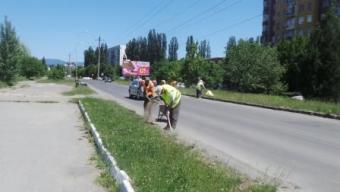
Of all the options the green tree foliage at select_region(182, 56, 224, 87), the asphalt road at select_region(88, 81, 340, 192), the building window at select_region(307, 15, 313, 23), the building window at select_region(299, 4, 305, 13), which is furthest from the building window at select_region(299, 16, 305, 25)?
the asphalt road at select_region(88, 81, 340, 192)

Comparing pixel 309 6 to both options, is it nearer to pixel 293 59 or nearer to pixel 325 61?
pixel 293 59

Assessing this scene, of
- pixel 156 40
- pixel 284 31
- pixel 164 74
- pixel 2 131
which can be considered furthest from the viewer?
pixel 156 40

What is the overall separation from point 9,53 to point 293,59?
39340mm

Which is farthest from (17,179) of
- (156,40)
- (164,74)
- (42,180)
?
(156,40)

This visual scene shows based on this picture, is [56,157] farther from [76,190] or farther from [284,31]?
[284,31]

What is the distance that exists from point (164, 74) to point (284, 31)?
26574 millimetres

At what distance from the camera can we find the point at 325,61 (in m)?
60.4

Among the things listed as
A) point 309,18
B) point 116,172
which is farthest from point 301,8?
point 116,172

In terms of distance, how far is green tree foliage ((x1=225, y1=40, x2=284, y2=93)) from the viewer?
6856cm

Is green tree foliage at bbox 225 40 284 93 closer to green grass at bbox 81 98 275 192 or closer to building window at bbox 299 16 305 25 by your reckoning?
building window at bbox 299 16 305 25

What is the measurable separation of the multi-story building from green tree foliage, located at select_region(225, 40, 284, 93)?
31.8 meters

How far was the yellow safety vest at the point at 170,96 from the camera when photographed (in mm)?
18875

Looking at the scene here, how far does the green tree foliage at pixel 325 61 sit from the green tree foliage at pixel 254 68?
15.7 feet

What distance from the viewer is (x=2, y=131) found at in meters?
17.8
